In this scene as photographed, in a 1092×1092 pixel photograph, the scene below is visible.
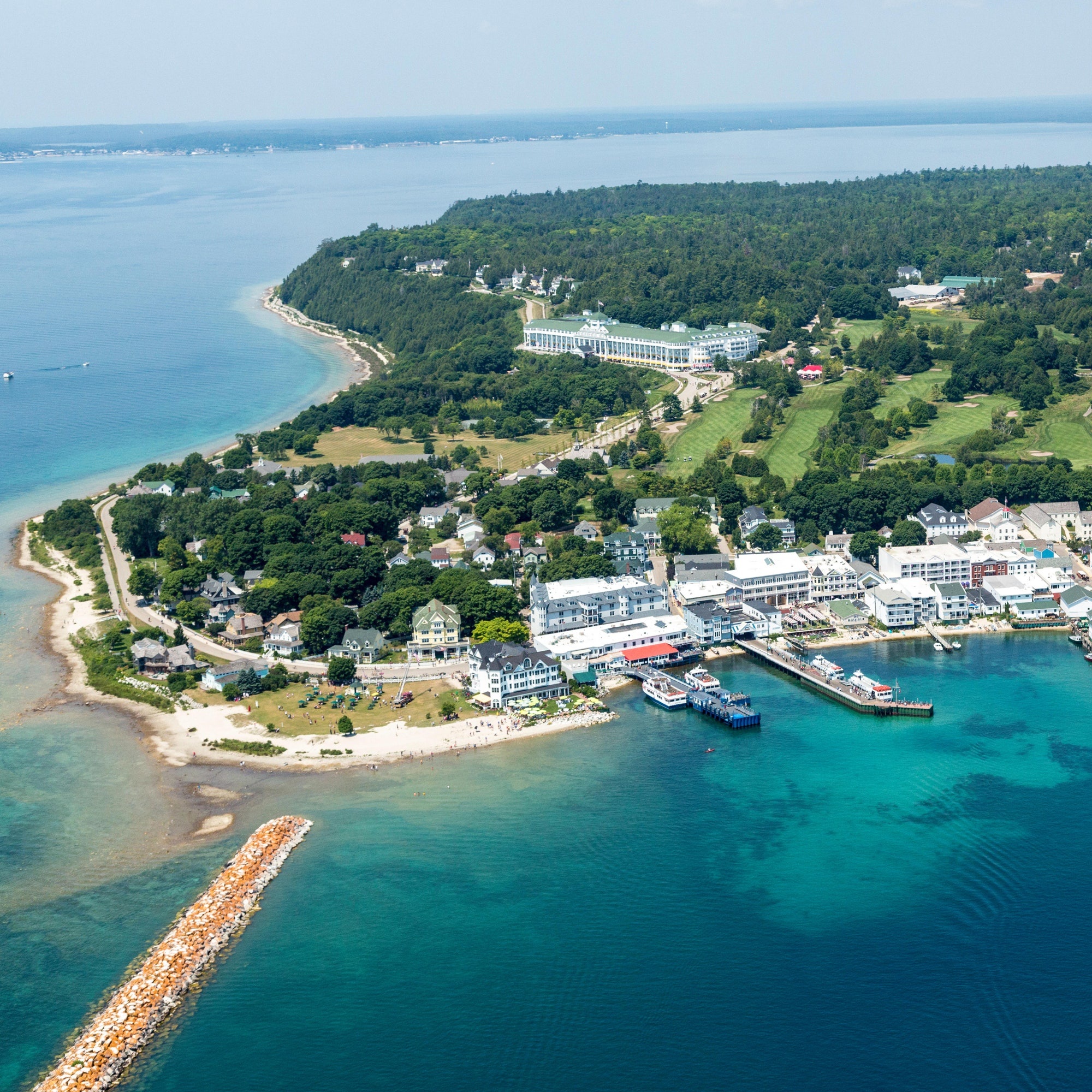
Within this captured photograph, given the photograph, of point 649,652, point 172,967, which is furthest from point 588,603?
point 172,967

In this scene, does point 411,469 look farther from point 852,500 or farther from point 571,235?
point 571,235

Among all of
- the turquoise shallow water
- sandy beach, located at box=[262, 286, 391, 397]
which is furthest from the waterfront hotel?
the turquoise shallow water

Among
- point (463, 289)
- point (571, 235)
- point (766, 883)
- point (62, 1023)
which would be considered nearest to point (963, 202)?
point (571, 235)

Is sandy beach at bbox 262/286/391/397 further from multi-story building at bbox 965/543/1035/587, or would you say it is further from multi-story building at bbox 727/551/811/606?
multi-story building at bbox 965/543/1035/587

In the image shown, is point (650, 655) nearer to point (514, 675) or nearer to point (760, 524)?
point (514, 675)

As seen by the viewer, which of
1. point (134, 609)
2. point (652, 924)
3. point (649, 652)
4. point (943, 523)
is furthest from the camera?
point (943, 523)

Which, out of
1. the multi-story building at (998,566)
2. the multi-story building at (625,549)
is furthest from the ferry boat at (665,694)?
the multi-story building at (998,566)
